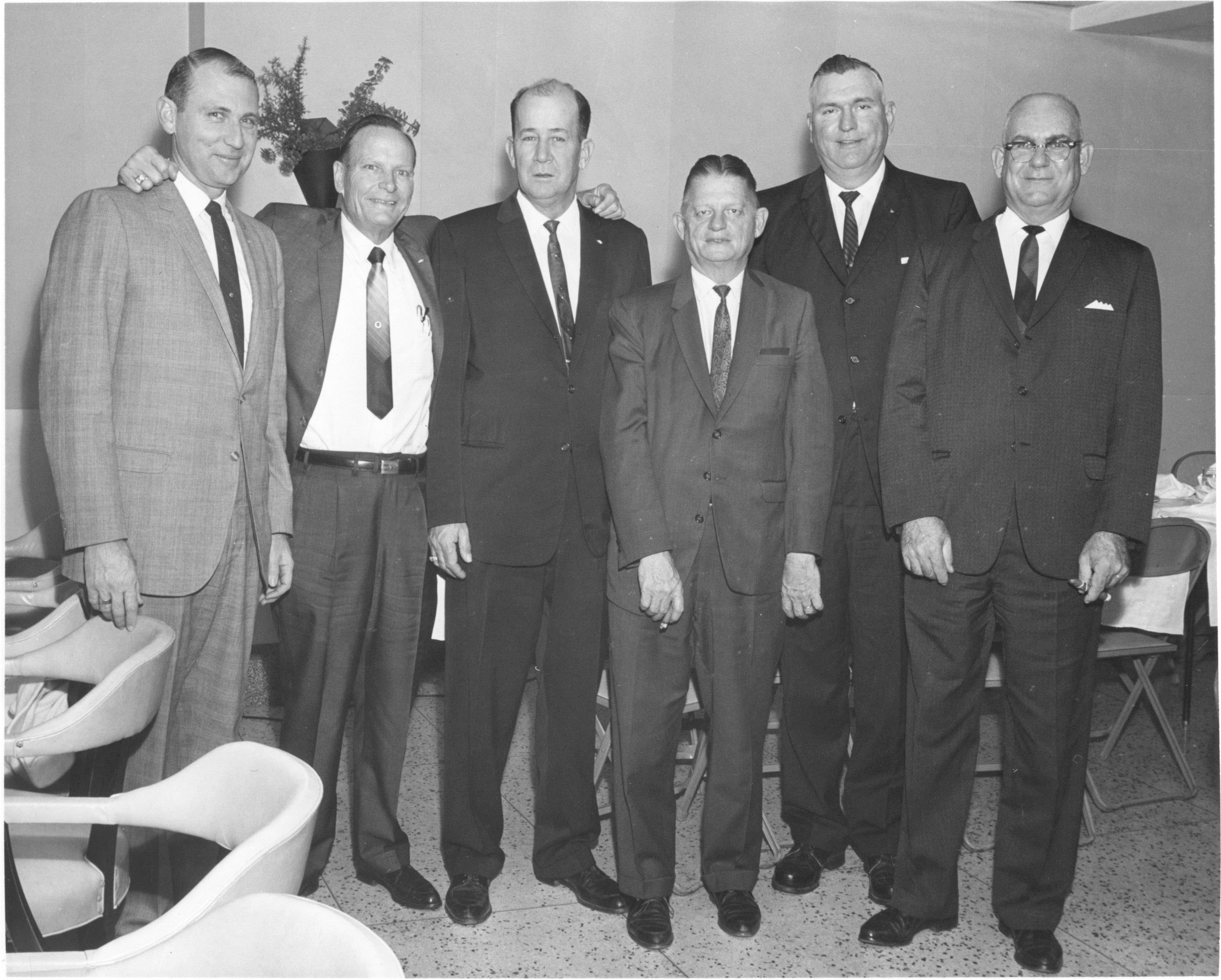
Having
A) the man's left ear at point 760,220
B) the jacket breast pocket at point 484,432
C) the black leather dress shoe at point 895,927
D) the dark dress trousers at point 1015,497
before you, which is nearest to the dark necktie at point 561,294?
the jacket breast pocket at point 484,432

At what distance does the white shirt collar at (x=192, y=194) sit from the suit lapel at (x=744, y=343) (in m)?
1.31

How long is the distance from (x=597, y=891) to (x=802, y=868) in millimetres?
583

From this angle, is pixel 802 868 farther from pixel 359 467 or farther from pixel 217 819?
pixel 217 819

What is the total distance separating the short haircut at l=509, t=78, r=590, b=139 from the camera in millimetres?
3076

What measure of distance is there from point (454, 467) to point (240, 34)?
337 cm

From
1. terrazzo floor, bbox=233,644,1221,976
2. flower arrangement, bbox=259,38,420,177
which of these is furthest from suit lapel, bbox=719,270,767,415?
flower arrangement, bbox=259,38,420,177

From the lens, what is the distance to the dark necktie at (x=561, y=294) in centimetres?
313

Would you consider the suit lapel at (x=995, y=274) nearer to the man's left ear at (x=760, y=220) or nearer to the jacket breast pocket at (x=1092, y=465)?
the jacket breast pocket at (x=1092, y=465)

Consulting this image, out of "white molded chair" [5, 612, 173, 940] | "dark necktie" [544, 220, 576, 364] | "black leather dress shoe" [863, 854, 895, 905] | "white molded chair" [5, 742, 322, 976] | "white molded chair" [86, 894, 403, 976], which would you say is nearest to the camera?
"white molded chair" [86, 894, 403, 976]

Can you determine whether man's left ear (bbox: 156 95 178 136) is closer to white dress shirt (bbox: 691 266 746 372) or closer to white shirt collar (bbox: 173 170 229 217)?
white shirt collar (bbox: 173 170 229 217)

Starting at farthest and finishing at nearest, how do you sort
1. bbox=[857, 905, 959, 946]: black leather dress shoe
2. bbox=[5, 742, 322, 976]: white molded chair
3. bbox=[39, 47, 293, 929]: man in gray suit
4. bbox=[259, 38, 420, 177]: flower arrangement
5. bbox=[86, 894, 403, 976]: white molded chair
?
bbox=[259, 38, 420, 177]: flower arrangement
bbox=[857, 905, 959, 946]: black leather dress shoe
bbox=[39, 47, 293, 929]: man in gray suit
bbox=[5, 742, 322, 976]: white molded chair
bbox=[86, 894, 403, 976]: white molded chair

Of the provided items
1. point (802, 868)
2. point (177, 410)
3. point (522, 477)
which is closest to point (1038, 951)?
point (802, 868)

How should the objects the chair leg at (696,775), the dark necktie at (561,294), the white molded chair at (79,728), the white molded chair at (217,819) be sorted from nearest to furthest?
the white molded chair at (217,819), the white molded chair at (79,728), the dark necktie at (561,294), the chair leg at (696,775)

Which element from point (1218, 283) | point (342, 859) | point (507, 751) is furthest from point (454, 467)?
point (1218, 283)
